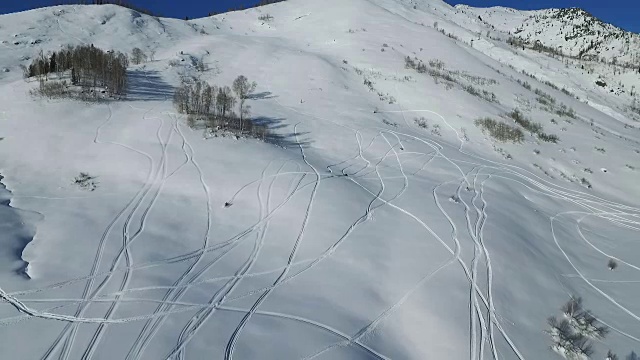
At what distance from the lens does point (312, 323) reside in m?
6.40

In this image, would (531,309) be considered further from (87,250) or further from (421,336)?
(87,250)

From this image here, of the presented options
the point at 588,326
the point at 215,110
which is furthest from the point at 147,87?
the point at 588,326

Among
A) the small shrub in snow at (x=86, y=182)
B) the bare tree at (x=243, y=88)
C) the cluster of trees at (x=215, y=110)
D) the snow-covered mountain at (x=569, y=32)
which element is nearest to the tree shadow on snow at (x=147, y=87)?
the cluster of trees at (x=215, y=110)

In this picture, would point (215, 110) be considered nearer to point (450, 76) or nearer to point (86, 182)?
point (86, 182)

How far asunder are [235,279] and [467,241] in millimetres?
5586

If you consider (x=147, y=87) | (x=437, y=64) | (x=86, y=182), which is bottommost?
(x=86, y=182)

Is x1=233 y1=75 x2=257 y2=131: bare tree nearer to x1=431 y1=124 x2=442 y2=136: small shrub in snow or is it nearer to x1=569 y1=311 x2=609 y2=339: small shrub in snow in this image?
x1=431 y1=124 x2=442 y2=136: small shrub in snow

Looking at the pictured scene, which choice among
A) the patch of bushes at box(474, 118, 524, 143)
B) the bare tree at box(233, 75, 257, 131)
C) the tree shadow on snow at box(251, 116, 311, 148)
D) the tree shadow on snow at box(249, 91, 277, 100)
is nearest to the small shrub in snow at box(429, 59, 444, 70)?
the patch of bushes at box(474, 118, 524, 143)

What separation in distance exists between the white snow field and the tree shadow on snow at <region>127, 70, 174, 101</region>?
17cm

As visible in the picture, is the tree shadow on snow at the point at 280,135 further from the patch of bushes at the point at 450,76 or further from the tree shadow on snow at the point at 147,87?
the patch of bushes at the point at 450,76

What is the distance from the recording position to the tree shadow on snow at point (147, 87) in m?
16.8

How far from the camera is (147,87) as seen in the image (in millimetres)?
18375

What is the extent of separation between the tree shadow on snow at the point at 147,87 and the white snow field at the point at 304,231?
167mm

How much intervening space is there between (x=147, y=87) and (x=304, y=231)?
13.3 metres
